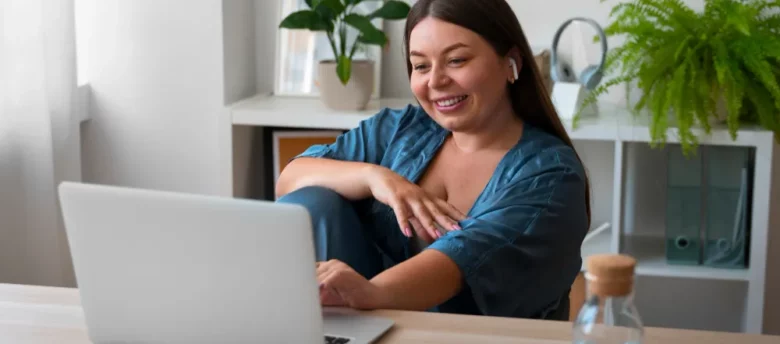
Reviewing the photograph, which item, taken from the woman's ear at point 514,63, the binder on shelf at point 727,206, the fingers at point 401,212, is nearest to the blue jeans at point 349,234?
the fingers at point 401,212

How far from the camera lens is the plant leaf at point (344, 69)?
303cm

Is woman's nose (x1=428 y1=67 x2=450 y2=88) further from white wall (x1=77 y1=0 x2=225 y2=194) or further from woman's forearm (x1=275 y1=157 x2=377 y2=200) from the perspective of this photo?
white wall (x1=77 y1=0 x2=225 y2=194)

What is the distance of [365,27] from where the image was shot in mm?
3021

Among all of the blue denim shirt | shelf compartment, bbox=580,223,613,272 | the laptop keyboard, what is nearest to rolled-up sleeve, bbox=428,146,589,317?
the blue denim shirt

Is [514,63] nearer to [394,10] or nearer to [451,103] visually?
[451,103]

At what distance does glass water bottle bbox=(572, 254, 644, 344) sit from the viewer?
1058 millimetres

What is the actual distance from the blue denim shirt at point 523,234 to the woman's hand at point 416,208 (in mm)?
39

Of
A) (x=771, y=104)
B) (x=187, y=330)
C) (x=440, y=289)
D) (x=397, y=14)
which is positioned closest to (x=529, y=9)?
(x=397, y=14)

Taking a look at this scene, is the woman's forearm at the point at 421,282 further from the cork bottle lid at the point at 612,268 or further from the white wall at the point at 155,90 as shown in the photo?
the white wall at the point at 155,90

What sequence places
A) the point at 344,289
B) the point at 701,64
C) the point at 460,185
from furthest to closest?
the point at 701,64, the point at 460,185, the point at 344,289

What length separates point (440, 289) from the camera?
1641mm

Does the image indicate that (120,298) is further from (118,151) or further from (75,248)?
(118,151)

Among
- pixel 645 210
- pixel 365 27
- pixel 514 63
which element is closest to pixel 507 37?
pixel 514 63

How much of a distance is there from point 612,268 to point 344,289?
0.52 meters
